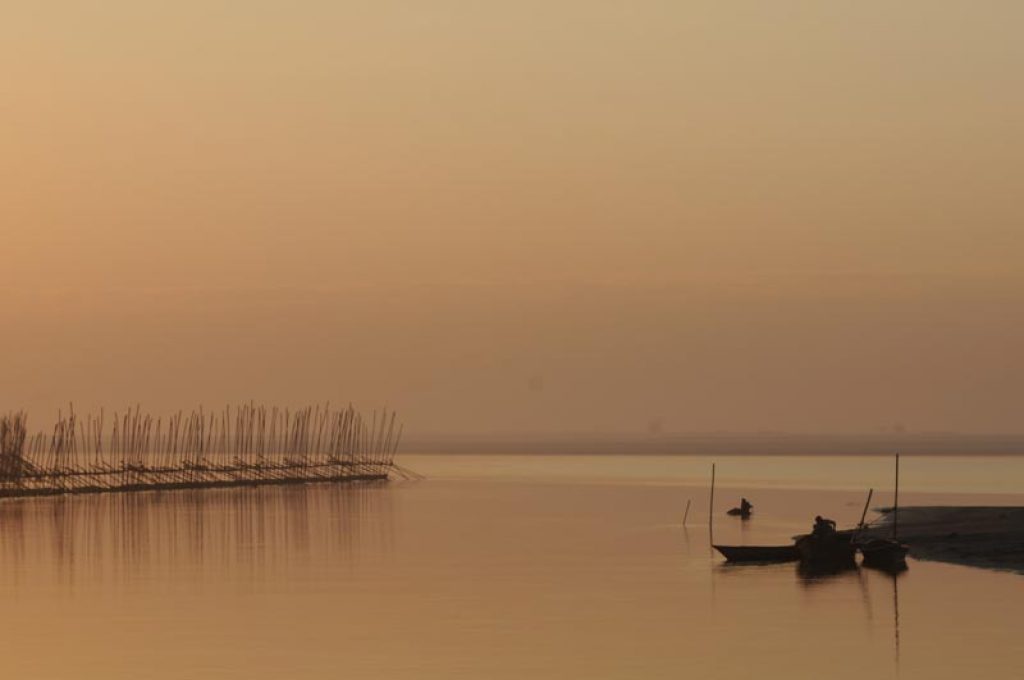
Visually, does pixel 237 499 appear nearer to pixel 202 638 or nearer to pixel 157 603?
pixel 157 603

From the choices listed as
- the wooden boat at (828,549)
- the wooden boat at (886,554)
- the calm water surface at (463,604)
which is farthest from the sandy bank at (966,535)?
the wooden boat at (828,549)

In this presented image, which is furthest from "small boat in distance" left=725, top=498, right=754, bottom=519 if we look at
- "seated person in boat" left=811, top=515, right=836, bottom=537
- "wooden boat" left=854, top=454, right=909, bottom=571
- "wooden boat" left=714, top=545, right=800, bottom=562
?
Answer: "wooden boat" left=854, top=454, right=909, bottom=571

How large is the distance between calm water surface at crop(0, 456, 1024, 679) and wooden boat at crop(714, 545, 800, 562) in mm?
736

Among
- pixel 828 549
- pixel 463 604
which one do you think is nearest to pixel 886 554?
pixel 828 549

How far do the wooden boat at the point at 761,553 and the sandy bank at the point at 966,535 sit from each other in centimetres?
609

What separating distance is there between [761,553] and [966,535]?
14.6 metres

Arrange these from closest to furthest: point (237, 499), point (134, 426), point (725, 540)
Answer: point (725, 540)
point (237, 499)
point (134, 426)

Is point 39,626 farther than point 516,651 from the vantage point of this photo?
Yes

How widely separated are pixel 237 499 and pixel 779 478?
8238 centimetres

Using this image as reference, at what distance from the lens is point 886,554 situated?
63.2m

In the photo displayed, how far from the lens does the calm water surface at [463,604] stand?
41469 millimetres

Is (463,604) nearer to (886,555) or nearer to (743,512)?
(886,555)

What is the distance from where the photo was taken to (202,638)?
1802 inches

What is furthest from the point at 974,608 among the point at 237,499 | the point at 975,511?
the point at 237,499
